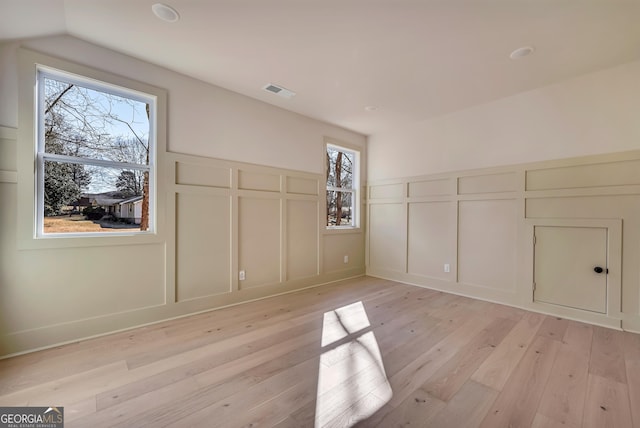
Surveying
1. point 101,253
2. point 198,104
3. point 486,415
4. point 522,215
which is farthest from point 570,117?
point 101,253

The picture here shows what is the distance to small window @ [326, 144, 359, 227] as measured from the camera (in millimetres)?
4586

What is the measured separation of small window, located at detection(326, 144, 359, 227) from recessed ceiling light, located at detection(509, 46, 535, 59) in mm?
2682

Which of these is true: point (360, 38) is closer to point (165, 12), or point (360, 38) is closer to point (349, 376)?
point (165, 12)

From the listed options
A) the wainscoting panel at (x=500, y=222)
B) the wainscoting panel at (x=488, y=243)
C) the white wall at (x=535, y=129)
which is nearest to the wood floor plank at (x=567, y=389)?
the wainscoting panel at (x=500, y=222)

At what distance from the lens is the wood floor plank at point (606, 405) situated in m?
1.43

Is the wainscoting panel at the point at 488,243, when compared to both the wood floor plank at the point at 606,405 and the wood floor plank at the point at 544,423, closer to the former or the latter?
the wood floor plank at the point at 606,405

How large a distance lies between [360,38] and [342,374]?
2734mm

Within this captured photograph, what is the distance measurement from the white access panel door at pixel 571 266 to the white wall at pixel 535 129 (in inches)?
35.9

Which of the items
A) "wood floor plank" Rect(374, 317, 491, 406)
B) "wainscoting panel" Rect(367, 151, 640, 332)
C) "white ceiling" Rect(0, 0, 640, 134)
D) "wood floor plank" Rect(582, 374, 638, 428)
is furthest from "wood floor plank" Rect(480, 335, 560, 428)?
"white ceiling" Rect(0, 0, 640, 134)

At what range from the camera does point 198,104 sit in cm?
302

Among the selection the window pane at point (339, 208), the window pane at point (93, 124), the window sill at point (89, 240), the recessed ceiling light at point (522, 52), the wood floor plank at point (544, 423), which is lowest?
the wood floor plank at point (544, 423)

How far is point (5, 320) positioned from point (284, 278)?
104 inches

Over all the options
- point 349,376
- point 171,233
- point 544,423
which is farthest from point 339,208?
point 544,423

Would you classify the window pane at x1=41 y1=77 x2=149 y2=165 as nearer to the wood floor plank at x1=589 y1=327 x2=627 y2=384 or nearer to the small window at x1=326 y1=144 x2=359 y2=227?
the small window at x1=326 y1=144 x2=359 y2=227
